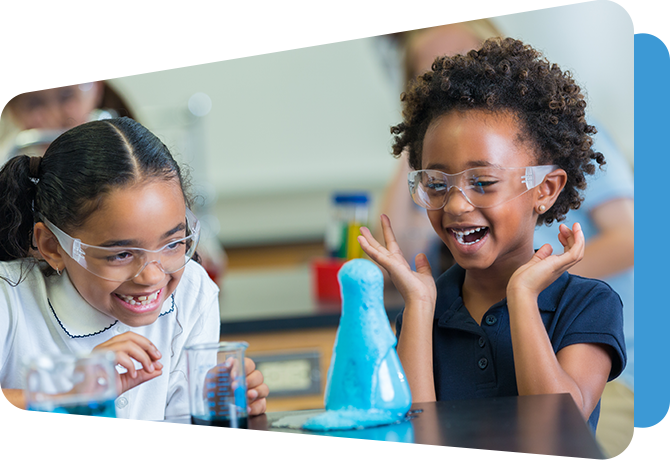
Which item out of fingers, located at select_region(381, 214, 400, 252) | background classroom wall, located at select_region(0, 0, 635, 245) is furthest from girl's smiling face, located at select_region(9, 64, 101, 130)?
background classroom wall, located at select_region(0, 0, 635, 245)

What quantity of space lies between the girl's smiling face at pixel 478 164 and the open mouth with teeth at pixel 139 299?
445mm

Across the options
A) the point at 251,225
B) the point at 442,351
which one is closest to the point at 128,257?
the point at 442,351

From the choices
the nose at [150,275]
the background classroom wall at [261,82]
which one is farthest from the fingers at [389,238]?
the background classroom wall at [261,82]

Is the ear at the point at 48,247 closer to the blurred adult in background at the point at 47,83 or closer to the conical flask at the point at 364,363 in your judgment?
the conical flask at the point at 364,363

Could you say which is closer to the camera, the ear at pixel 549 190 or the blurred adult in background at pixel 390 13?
the ear at pixel 549 190

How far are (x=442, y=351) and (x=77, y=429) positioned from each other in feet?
2.02

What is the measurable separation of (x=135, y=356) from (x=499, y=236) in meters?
0.56

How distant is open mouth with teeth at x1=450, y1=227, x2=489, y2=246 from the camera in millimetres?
1121

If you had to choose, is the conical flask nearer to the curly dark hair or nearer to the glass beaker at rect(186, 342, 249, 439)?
the glass beaker at rect(186, 342, 249, 439)

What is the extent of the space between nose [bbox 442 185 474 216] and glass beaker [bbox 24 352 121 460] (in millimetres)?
568

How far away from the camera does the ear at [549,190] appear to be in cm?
115

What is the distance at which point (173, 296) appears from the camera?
126 cm

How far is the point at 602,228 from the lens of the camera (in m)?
1.81

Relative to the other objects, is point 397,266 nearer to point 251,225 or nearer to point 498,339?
point 498,339
